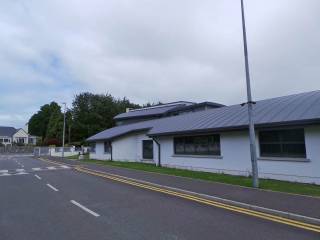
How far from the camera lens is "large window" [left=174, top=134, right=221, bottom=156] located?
21.6 meters

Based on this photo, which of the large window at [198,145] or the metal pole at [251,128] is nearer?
the metal pole at [251,128]

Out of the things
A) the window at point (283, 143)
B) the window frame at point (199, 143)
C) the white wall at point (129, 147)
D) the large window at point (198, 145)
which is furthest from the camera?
the white wall at point (129, 147)

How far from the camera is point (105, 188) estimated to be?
14.9 meters

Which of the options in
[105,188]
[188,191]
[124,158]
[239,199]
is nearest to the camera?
[239,199]

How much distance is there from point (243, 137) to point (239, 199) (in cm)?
844

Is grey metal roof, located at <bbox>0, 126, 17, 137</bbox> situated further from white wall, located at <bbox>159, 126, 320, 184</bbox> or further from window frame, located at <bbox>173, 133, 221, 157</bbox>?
window frame, located at <bbox>173, 133, 221, 157</bbox>

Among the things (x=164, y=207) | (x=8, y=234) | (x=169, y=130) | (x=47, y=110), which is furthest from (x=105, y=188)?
(x=47, y=110)

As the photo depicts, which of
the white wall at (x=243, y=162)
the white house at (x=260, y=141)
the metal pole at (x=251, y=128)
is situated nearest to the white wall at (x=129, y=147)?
the white house at (x=260, y=141)

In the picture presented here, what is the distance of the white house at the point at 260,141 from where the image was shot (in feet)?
50.8

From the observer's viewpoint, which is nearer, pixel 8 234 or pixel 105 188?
pixel 8 234

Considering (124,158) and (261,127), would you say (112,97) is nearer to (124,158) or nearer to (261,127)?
(124,158)

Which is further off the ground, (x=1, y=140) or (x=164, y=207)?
(x=1, y=140)

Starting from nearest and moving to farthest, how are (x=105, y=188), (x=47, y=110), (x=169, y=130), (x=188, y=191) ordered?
(x=188, y=191) < (x=105, y=188) < (x=169, y=130) < (x=47, y=110)

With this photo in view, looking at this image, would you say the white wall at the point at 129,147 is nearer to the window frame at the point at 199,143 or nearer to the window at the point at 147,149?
the window at the point at 147,149
